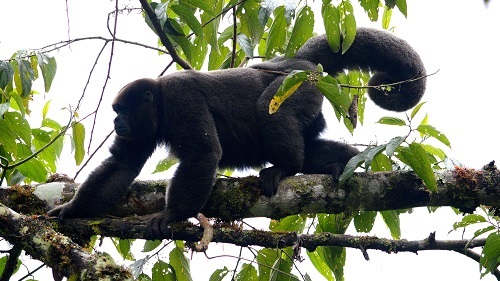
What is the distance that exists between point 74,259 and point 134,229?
1.18 m

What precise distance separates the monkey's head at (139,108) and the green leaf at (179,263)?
5.14ft

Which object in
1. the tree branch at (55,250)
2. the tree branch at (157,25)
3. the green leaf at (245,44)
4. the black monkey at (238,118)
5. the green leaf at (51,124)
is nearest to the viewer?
the tree branch at (55,250)

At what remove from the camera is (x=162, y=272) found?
4312 millimetres

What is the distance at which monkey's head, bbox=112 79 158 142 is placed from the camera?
582cm

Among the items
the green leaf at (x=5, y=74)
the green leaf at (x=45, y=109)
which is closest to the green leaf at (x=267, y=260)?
the green leaf at (x=5, y=74)

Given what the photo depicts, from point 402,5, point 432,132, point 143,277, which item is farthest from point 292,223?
point 402,5

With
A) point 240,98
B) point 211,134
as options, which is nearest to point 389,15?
point 240,98

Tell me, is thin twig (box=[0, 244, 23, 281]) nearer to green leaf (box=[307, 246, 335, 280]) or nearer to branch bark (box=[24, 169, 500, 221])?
branch bark (box=[24, 169, 500, 221])

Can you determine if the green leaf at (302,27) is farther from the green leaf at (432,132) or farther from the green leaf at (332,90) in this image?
the green leaf at (432,132)

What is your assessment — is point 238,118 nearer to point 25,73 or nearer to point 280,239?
point 280,239

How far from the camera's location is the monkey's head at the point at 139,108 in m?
5.82

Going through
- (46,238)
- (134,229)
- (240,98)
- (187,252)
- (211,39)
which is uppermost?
(211,39)

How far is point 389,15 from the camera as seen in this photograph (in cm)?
639

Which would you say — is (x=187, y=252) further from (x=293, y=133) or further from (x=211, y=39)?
(x=211, y=39)
